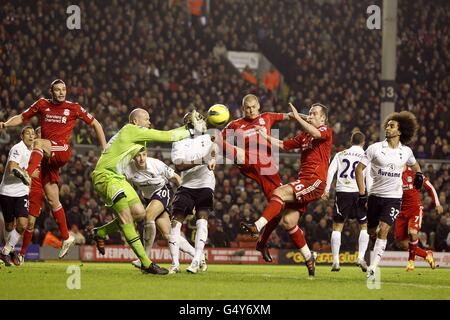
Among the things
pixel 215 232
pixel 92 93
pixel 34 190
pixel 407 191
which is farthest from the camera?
pixel 92 93

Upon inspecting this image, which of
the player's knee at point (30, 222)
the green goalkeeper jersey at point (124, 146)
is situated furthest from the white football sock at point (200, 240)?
the player's knee at point (30, 222)

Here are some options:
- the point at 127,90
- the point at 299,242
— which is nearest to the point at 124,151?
the point at 299,242

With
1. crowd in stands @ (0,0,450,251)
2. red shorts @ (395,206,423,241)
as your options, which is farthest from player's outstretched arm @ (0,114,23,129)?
crowd in stands @ (0,0,450,251)

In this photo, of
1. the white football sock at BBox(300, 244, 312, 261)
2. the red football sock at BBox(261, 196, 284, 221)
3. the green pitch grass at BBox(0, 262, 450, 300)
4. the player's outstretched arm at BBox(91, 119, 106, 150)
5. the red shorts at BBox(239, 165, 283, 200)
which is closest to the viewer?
the green pitch grass at BBox(0, 262, 450, 300)

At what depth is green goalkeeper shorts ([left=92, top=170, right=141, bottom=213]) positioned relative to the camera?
12484 millimetres

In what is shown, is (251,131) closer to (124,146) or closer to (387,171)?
(387,171)

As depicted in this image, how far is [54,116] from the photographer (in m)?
15.1

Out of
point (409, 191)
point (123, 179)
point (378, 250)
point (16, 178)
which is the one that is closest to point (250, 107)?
point (123, 179)

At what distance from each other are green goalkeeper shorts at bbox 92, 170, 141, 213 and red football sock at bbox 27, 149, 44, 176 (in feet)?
7.58

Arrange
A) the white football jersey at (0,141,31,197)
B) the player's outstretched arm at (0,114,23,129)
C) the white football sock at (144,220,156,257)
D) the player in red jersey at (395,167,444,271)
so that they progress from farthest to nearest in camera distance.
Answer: the player in red jersey at (395,167,444,271) → the white football jersey at (0,141,31,197) → the white football sock at (144,220,156,257) → the player's outstretched arm at (0,114,23,129)

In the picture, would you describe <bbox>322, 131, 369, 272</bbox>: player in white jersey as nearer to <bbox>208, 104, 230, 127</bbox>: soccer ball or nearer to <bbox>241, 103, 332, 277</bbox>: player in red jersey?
<bbox>241, 103, 332, 277</bbox>: player in red jersey

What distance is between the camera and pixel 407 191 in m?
18.3
